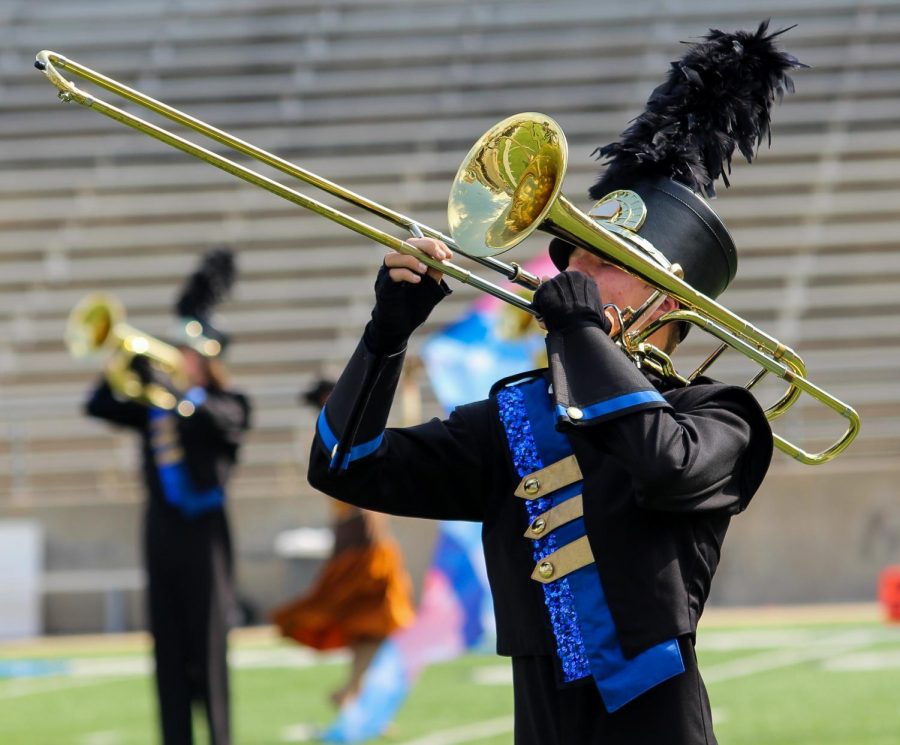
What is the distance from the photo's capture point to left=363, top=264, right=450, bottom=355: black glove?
7.90 feet

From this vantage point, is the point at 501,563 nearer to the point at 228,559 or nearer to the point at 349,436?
the point at 349,436

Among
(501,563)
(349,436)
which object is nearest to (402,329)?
(349,436)

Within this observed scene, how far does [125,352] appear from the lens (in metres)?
6.80

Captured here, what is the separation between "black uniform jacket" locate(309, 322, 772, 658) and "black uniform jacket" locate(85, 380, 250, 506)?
3525mm

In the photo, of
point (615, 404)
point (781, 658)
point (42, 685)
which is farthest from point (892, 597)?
point (42, 685)

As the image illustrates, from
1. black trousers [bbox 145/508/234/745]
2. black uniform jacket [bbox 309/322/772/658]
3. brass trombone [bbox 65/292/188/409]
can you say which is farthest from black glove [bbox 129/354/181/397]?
black uniform jacket [bbox 309/322/772/658]

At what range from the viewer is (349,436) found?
96.2 inches

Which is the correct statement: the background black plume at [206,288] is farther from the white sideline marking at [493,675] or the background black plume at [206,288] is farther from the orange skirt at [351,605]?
the white sideline marking at [493,675]

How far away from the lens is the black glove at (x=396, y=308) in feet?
7.90

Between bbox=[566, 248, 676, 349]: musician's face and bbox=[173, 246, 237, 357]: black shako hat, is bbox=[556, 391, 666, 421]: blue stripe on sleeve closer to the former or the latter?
bbox=[566, 248, 676, 349]: musician's face

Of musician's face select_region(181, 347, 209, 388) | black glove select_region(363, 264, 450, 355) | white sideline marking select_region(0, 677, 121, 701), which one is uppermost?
musician's face select_region(181, 347, 209, 388)

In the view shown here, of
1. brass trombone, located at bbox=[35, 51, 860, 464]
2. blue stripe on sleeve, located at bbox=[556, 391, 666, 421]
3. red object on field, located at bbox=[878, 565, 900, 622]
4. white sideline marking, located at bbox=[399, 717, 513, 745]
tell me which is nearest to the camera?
blue stripe on sleeve, located at bbox=[556, 391, 666, 421]

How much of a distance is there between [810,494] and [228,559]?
21.5 feet

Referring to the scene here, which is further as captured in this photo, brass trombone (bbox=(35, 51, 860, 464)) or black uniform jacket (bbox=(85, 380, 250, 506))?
black uniform jacket (bbox=(85, 380, 250, 506))
